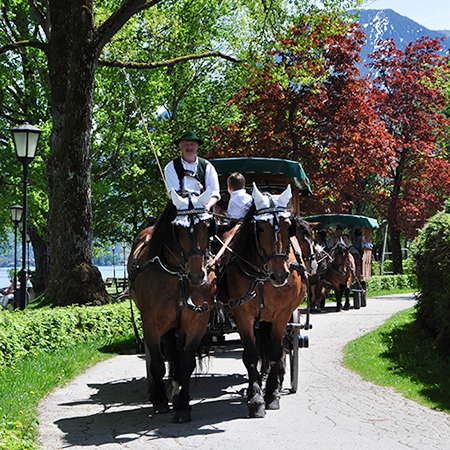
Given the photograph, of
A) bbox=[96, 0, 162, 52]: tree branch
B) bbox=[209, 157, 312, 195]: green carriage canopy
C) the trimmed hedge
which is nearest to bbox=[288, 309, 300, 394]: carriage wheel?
bbox=[209, 157, 312, 195]: green carriage canopy

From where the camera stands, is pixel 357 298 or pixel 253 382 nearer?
pixel 253 382

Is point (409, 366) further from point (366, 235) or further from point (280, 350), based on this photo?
point (366, 235)

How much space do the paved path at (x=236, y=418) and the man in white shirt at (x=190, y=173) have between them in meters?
2.56

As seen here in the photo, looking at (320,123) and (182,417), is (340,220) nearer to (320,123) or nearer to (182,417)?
(320,123)

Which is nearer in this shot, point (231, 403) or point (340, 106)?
point (231, 403)

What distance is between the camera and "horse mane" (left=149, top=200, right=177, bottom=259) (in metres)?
8.58

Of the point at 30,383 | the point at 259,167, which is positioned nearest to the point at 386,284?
the point at 259,167

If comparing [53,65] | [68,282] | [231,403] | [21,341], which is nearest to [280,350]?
[231,403]

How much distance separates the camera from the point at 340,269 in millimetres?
23953

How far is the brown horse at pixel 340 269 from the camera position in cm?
2395

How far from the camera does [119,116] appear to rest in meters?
32.7

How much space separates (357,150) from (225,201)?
630 inches

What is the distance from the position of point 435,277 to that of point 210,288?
5892 millimetres

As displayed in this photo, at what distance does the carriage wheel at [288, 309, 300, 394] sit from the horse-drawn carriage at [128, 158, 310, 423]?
45 cm
